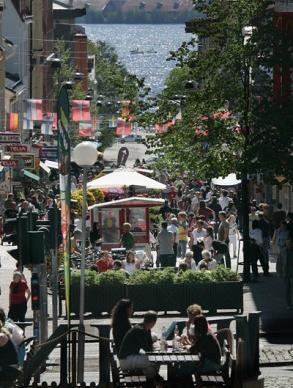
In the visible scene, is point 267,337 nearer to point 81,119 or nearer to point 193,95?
point 193,95

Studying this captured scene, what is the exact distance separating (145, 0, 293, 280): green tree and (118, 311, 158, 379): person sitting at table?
18529 mm

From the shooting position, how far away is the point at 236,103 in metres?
39.4

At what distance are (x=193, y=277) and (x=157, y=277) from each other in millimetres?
632

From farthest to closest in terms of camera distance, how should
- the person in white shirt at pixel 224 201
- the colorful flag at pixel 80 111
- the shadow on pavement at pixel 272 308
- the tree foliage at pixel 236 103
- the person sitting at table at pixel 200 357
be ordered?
1. the colorful flag at pixel 80 111
2. the person in white shirt at pixel 224 201
3. the tree foliage at pixel 236 103
4. the shadow on pavement at pixel 272 308
5. the person sitting at table at pixel 200 357

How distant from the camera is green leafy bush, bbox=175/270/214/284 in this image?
100ft

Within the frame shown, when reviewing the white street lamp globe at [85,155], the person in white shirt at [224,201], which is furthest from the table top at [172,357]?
the person in white shirt at [224,201]

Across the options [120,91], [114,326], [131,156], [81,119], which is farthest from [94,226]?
[131,156]

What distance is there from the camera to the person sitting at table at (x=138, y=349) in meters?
19.3

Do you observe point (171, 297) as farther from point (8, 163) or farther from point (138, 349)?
point (8, 163)

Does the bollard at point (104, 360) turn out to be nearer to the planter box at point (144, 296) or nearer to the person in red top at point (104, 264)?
the planter box at point (144, 296)

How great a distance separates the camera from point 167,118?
41.1m

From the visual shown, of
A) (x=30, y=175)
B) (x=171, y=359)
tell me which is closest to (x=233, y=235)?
(x=171, y=359)

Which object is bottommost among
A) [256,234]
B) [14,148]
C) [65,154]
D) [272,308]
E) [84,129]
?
[84,129]

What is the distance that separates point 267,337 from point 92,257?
41.5 ft
